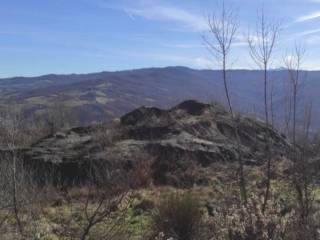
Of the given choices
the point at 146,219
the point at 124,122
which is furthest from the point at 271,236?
the point at 124,122

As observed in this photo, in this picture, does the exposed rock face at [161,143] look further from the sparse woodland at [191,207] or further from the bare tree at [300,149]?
the bare tree at [300,149]

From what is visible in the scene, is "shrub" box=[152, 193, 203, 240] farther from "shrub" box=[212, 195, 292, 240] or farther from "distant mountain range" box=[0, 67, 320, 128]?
"distant mountain range" box=[0, 67, 320, 128]

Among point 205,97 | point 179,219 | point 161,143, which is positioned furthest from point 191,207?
point 205,97

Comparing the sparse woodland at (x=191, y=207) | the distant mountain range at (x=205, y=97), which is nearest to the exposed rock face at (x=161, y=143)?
the distant mountain range at (x=205, y=97)

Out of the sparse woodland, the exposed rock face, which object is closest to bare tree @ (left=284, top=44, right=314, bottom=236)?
the sparse woodland

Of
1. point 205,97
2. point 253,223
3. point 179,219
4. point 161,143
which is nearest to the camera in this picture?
point 253,223

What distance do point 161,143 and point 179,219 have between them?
17.0 meters

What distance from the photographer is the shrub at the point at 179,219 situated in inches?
426

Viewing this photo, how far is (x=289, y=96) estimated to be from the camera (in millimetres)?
11414

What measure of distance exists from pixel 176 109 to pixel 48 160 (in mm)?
8859

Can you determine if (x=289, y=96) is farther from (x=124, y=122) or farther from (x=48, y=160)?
(x=124, y=122)

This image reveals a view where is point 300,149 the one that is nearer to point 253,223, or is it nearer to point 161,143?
point 253,223

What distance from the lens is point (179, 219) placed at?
10930 millimetres

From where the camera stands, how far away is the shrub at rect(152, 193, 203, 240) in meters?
10.8
